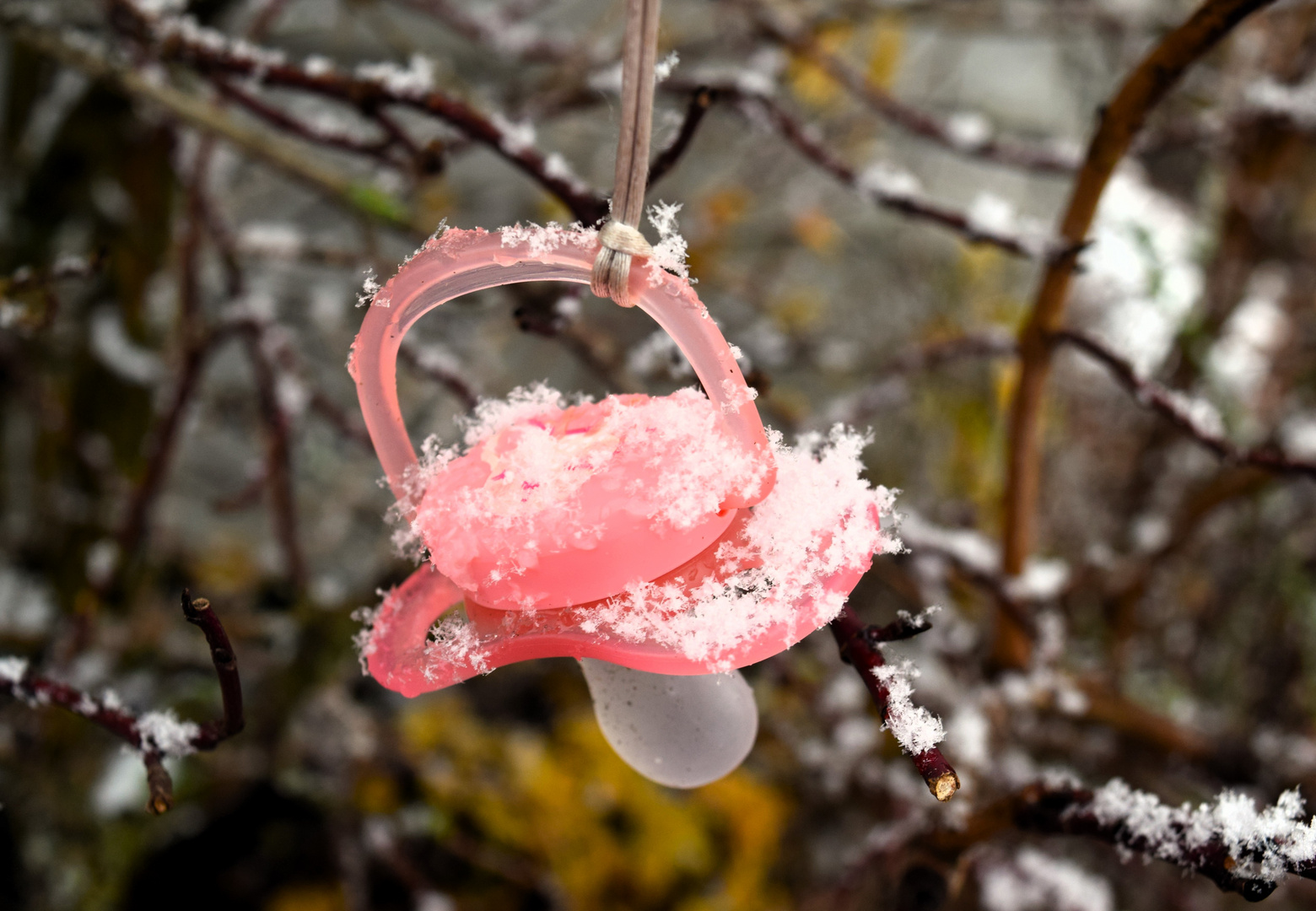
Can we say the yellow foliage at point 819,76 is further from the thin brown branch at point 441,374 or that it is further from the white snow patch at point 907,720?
the white snow patch at point 907,720

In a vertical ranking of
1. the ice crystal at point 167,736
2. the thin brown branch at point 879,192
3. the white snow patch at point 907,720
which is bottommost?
the white snow patch at point 907,720

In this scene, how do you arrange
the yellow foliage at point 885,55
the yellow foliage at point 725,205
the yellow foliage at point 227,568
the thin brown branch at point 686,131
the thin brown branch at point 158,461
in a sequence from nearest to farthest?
the thin brown branch at point 686,131, the thin brown branch at point 158,461, the yellow foliage at point 885,55, the yellow foliage at point 227,568, the yellow foliage at point 725,205

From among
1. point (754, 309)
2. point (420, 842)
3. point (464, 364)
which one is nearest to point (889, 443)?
point (754, 309)

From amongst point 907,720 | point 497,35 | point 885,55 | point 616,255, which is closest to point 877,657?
point 907,720

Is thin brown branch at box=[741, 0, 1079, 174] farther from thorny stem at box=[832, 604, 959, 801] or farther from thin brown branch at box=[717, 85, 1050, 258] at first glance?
thorny stem at box=[832, 604, 959, 801]

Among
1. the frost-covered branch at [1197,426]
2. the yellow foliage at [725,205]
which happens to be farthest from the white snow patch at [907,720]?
the yellow foliage at [725,205]

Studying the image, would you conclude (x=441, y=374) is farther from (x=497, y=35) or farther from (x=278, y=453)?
(x=497, y=35)

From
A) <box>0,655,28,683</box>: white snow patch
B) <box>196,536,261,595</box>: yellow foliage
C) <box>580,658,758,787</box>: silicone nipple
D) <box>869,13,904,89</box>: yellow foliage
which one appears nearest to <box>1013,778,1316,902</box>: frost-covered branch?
<box>580,658,758,787</box>: silicone nipple
